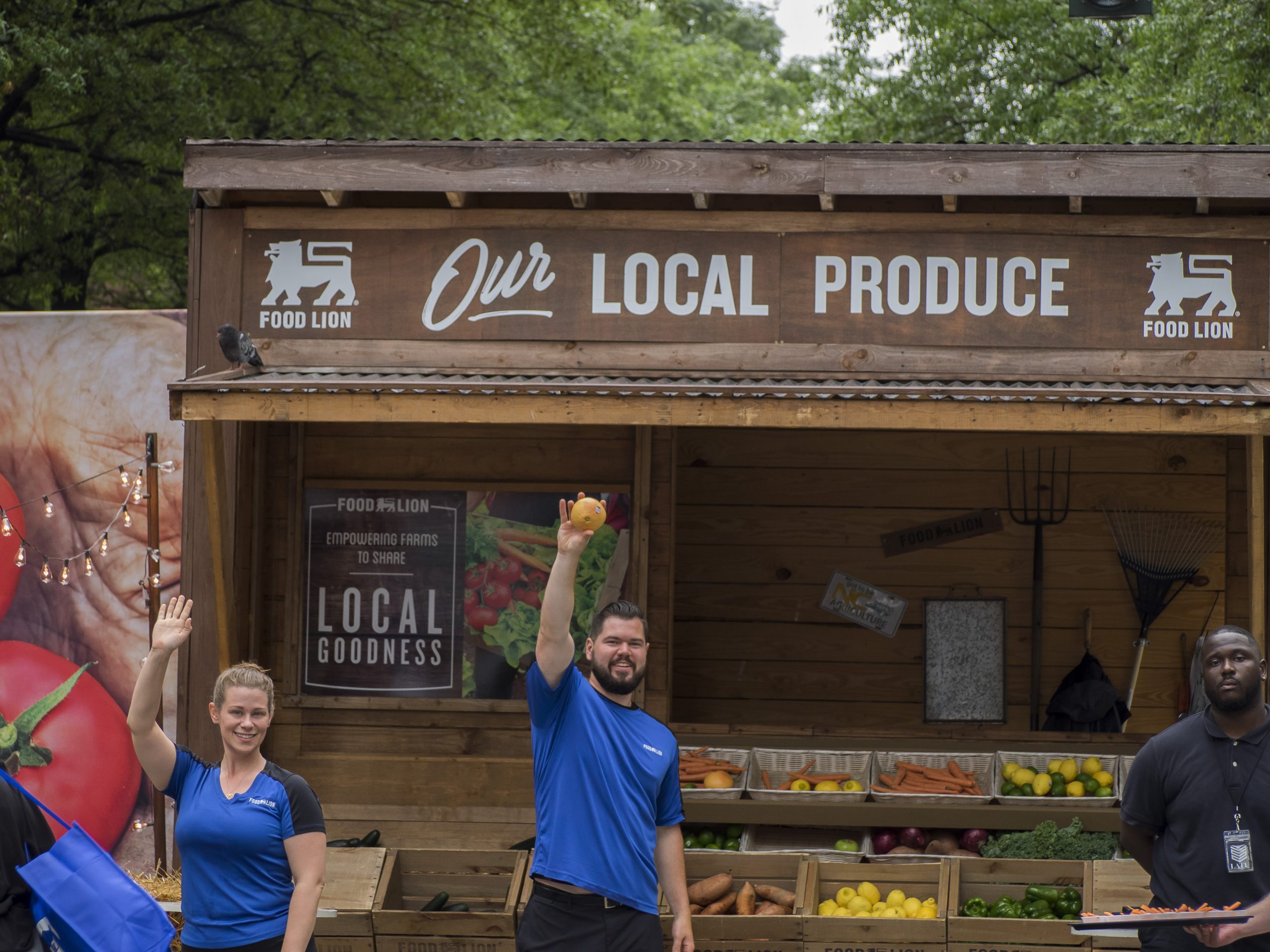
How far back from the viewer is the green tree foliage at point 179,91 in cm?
1273

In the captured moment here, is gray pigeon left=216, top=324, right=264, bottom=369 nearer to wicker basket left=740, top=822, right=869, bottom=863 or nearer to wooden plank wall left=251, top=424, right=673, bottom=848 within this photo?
wooden plank wall left=251, top=424, right=673, bottom=848

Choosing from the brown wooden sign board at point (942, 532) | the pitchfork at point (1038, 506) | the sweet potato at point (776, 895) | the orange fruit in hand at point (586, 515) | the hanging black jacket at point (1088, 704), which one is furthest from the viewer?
the brown wooden sign board at point (942, 532)

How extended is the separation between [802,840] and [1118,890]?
1638 millimetres

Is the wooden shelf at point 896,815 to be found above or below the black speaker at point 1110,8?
below

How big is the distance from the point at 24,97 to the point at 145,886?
833cm

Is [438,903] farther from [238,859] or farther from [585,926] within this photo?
[238,859]

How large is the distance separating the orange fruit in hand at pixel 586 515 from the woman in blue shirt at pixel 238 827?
1048 mm

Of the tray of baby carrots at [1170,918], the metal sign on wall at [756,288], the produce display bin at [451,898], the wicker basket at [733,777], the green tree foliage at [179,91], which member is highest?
the green tree foliage at [179,91]

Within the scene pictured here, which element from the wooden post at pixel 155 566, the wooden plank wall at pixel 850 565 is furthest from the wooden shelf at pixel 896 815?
the wooden post at pixel 155 566

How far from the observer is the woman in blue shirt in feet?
12.7

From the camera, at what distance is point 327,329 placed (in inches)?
283

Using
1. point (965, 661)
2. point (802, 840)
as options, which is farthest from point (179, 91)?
point (802, 840)

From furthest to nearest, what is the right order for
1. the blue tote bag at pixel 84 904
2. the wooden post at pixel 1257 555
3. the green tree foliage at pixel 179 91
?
the green tree foliage at pixel 179 91
the wooden post at pixel 1257 555
the blue tote bag at pixel 84 904

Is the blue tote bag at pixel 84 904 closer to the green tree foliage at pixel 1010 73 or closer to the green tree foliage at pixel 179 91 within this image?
the green tree foliage at pixel 179 91
